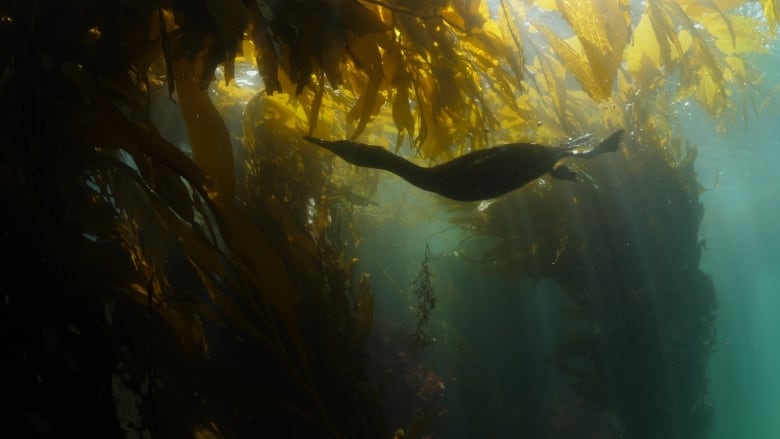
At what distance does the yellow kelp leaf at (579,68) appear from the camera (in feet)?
7.52

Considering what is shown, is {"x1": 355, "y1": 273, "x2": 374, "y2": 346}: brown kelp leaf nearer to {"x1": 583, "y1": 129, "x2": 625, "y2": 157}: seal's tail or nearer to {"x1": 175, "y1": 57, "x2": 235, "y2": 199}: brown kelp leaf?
{"x1": 175, "y1": 57, "x2": 235, "y2": 199}: brown kelp leaf

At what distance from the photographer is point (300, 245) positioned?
9.05ft

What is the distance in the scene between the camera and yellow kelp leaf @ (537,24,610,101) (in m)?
2.29

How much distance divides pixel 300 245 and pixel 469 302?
976 cm

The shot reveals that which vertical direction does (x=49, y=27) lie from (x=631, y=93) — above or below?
below

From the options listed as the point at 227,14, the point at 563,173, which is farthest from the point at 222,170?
the point at 563,173

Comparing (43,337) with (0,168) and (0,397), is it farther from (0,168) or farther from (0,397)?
(0,168)

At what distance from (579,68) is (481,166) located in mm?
1117

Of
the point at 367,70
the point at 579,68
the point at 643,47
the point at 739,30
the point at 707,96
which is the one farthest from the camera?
the point at 707,96

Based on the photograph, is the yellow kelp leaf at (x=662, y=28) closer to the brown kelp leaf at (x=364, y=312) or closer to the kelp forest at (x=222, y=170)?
the kelp forest at (x=222, y=170)

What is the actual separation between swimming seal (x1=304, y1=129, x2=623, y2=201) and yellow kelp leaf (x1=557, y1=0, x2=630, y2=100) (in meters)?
0.64

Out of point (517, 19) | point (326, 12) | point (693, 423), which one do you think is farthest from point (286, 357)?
point (693, 423)

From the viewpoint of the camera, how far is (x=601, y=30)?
7.22 feet

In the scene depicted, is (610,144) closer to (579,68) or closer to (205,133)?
(579,68)
